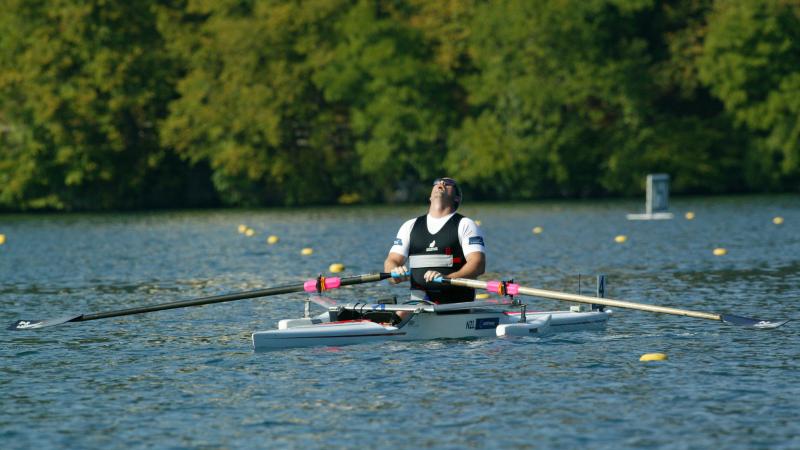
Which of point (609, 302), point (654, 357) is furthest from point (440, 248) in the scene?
point (654, 357)

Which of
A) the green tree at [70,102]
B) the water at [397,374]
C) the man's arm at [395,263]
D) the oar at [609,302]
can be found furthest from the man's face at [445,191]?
the green tree at [70,102]

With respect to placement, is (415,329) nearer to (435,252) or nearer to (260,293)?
(435,252)

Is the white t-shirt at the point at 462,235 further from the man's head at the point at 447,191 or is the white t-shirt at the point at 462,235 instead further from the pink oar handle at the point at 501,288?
the pink oar handle at the point at 501,288

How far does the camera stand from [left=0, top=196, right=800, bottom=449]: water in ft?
41.0

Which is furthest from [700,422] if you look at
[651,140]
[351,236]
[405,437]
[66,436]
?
[651,140]

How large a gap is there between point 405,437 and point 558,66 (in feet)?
207

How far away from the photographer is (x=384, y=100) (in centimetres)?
7600

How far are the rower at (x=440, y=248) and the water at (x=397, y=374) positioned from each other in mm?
967

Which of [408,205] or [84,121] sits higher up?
[84,121]

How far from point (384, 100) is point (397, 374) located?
200 feet

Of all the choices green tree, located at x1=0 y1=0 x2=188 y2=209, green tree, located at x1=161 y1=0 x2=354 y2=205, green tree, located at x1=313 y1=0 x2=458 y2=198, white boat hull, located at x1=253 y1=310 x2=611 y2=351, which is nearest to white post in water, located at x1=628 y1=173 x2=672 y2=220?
green tree, located at x1=313 y1=0 x2=458 y2=198

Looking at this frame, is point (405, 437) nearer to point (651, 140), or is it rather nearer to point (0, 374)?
point (0, 374)

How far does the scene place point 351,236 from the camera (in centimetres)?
4281

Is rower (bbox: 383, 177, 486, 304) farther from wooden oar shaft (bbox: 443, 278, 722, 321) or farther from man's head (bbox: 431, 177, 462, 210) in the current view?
wooden oar shaft (bbox: 443, 278, 722, 321)
